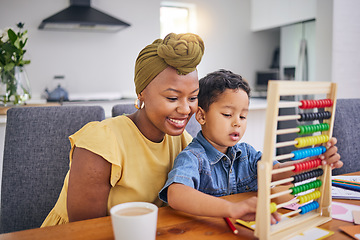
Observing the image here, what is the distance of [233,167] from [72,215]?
0.55 meters

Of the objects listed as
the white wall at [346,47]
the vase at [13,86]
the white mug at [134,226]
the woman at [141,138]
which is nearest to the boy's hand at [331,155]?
the woman at [141,138]

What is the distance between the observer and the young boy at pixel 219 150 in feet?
3.38

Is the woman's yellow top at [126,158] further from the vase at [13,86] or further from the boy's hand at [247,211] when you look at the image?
the vase at [13,86]

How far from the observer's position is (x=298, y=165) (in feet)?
2.88

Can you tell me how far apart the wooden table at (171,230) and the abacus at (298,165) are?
6 cm

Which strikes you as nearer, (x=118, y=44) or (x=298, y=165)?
(x=298, y=165)

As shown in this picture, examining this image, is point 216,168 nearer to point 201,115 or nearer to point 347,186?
point 201,115

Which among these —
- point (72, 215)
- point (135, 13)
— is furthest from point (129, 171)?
point (135, 13)

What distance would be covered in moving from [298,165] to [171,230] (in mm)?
363

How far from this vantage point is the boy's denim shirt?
1027 millimetres

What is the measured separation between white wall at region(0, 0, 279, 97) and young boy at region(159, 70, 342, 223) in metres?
3.87

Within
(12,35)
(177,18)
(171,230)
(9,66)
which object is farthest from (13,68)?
(177,18)

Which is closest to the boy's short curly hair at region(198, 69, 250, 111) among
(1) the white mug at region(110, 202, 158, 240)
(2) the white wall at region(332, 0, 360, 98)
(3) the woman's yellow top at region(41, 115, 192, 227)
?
(3) the woman's yellow top at region(41, 115, 192, 227)

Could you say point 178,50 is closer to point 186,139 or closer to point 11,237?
point 186,139
